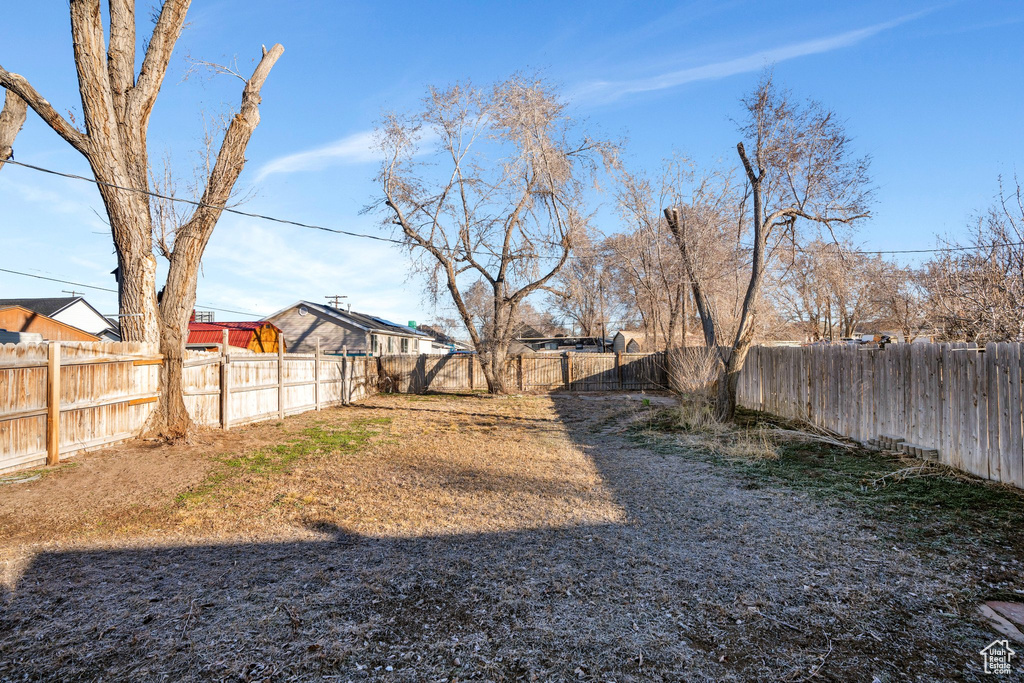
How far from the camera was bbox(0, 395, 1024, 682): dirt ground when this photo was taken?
98.3 inches

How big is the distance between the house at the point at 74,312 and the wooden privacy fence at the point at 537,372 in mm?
18542

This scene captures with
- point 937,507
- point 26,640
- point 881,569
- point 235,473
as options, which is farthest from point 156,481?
point 937,507

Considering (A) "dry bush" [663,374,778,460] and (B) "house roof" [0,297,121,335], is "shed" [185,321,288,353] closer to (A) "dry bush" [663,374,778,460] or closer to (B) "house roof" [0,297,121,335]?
(B) "house roof" [0,297,121,335]

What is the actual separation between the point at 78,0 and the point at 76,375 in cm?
553

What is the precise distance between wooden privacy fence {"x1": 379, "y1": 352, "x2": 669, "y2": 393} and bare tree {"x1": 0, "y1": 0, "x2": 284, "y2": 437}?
11.3 m

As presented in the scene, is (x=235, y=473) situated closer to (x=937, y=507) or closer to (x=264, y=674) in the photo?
(x=264, y=674)

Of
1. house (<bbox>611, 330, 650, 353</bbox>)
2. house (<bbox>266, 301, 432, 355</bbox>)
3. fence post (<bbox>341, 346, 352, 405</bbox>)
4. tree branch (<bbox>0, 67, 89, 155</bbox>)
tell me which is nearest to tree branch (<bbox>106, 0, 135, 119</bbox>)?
tree branch (<bbox>0, 67, 89, 155</bbox>)

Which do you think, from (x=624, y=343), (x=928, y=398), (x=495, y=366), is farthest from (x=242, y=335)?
(x=624, y=343)

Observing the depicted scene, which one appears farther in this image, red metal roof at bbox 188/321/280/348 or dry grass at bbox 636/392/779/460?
red metal roof at bbox 188/321/280/348

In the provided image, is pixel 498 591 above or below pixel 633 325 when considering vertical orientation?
below

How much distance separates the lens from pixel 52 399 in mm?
6434

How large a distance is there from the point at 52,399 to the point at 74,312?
33459mm

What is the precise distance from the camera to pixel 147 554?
384cm

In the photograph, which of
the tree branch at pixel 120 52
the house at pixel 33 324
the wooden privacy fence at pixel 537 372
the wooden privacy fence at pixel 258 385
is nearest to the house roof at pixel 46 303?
the house at pixel 33 324
